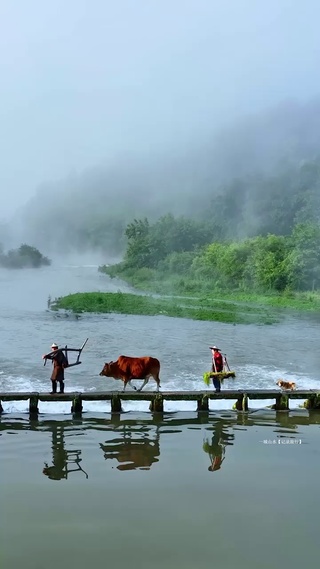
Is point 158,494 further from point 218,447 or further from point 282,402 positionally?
point 282,402

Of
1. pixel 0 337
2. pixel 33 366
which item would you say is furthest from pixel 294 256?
pixel 33 366

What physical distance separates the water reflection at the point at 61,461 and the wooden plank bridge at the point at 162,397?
2.52 meters

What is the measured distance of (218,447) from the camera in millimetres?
13281

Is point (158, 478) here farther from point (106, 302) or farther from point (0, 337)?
point (106, 302)

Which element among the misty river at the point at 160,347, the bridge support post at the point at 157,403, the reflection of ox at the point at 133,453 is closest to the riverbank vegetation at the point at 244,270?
the misty river at the point at 160,347

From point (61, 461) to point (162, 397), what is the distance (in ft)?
17.0

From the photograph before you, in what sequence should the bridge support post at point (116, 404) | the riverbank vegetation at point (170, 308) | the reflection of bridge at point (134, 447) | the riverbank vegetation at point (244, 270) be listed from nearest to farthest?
the reflection of bridge at point (134, 447) < the bridge support post at point (116, 404) < the riverbank vegetation at point (170, 308) < the riverbank vegetation at point (244, 270)

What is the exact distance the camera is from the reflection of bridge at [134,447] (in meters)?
12.3

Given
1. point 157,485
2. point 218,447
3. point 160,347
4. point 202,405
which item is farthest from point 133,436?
point 160,347

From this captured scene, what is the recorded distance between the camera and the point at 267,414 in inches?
655

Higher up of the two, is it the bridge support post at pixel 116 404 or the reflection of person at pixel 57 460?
the bridge support post at pixel 116 404

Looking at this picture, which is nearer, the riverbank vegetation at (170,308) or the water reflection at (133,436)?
the water reflection at (133,436)

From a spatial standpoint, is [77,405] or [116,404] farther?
[116,404]

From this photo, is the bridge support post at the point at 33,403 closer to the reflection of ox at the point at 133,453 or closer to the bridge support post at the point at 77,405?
the bridge support post at the point at 77,405
